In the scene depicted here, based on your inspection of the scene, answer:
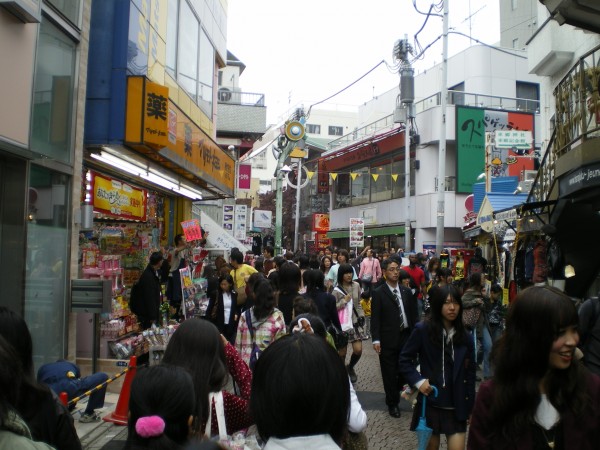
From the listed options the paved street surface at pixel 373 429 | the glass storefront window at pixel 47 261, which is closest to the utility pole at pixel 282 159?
the paved street surface at pixel 373 429

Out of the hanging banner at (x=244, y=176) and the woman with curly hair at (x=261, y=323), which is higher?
the hanging banner at (x=244, y=176)

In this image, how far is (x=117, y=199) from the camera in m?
9.38

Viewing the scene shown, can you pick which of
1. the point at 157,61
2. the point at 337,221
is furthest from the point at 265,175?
→ the point at 157,61

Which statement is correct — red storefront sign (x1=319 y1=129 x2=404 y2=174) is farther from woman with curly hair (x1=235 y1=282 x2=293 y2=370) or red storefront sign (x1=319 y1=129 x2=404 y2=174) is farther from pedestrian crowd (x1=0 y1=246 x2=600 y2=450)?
pedestrian crowd (x1=0 y1=246 x2=600 y2=450)

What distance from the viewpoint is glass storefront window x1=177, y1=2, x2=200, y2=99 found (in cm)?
1181

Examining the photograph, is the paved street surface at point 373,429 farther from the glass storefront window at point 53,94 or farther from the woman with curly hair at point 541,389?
the woman with curly hair at point 541,389

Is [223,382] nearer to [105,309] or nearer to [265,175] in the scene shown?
[105,309]

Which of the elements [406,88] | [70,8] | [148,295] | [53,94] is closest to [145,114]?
[53,94]

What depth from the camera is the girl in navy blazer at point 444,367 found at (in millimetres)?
4648

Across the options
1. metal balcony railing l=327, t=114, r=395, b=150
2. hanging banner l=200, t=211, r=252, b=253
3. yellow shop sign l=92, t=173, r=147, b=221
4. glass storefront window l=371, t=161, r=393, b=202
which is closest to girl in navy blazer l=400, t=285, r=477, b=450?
yellow shop sign l=92, t=173, r=147, b=221

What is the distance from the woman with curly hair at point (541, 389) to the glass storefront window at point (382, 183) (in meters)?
31.0

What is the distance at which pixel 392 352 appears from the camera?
743 cm

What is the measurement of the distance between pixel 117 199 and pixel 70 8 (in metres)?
3.00

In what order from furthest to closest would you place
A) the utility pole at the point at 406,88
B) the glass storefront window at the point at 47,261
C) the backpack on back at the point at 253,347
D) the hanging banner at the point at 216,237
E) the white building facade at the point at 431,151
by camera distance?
1. the white building facade at the point at 431,151
2. the utility pole at the point at 406,88
3. the hanging banner at the point at 216,237
4. the glass storefront window at the point at 47,261
5. the backpack on back at the point at 253,347
